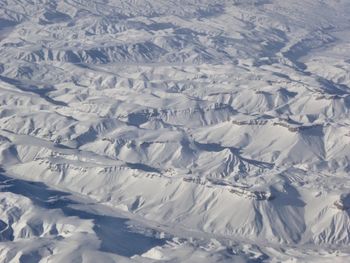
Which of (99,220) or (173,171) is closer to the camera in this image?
(99,220)

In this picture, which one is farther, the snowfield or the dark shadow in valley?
the snowfield

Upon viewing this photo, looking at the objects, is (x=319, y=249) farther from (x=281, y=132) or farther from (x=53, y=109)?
(x=53, y=109)

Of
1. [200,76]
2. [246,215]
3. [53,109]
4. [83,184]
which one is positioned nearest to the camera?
[246,215]

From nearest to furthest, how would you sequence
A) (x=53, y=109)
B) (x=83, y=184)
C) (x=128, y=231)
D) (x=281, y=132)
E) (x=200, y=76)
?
(x=128, y=231), (x=83, y=184), (x=281, y=132), (x=53, y=109), (x=200, y=76)

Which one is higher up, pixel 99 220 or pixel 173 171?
pixel 173 171

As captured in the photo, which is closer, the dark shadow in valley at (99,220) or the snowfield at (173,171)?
the dark shadow in valley at (99,220)

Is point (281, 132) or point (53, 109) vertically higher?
point (281, 132)

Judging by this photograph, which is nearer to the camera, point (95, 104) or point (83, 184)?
point (83, 184)

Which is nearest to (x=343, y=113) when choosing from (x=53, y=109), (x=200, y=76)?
(x=200, y=76)

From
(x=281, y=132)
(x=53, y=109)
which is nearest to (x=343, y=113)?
(x=281, y=132)
